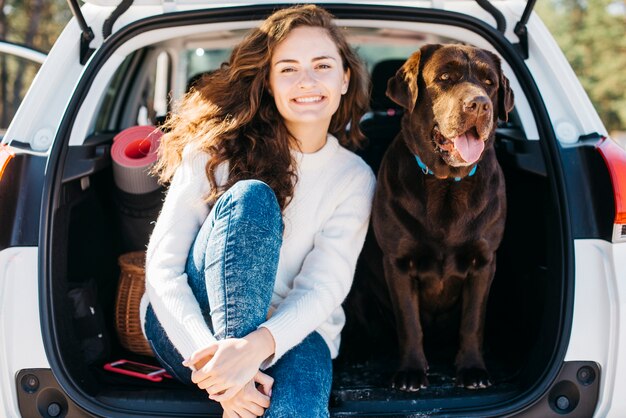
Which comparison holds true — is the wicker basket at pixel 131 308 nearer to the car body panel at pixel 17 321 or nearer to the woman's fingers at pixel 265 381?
the car body panel at pixel 17 321

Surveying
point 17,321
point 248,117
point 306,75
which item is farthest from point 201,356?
point 306,75

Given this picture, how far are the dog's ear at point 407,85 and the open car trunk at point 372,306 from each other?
16cm

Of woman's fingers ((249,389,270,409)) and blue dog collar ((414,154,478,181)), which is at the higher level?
blue dog collar ((414,154,478,181))

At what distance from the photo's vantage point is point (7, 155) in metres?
2.00

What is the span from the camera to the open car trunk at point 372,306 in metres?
1.97

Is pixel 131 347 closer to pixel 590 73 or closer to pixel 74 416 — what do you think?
pixel 74 416

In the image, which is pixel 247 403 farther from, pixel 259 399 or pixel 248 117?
pixel 248 117

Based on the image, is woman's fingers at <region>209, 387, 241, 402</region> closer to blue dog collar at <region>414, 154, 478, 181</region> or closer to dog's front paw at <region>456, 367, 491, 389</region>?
dog's front paw at <region>456, 367, 491, 389</region>

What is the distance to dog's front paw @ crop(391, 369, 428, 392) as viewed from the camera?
220 cm

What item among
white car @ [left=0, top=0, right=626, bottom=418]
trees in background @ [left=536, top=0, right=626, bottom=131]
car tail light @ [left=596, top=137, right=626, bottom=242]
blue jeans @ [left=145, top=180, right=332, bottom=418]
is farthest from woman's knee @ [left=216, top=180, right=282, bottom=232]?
trees in background @ [left=536, top=0, right=626, bottom=131]

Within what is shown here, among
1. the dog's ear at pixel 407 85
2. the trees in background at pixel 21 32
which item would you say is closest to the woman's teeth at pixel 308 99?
the dog's ear at pixel 407 85

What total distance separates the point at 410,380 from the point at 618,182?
0.85 meters

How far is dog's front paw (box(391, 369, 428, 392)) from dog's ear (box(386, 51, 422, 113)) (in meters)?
0.85

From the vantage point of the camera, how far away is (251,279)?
1871 mm
